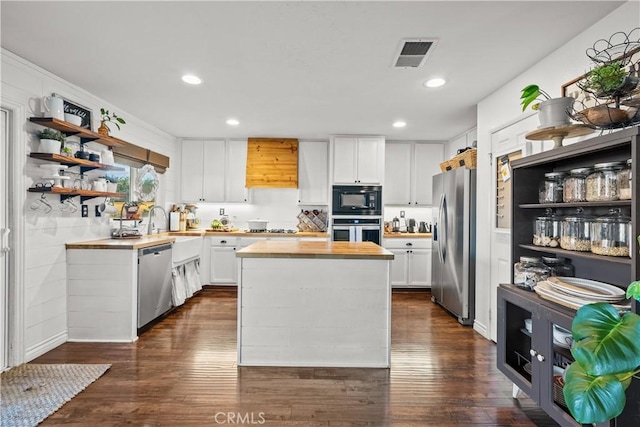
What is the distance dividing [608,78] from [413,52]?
120 cm

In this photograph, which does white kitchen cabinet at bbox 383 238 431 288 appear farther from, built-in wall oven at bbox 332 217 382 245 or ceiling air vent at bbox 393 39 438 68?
ceiling air vent at bbox 393 39 438 68

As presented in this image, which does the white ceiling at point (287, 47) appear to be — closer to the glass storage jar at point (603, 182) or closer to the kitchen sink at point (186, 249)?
the glass storage jar at point (603, 182)

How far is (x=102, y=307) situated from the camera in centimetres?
308

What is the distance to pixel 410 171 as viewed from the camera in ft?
17.9

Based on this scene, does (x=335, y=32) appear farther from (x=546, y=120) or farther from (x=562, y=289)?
(x=562, y=289)

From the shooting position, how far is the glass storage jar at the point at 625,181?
1.53 meters

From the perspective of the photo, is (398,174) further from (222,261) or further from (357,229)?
(222,261)

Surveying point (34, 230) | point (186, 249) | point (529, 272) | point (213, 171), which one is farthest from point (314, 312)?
point (213, 171)

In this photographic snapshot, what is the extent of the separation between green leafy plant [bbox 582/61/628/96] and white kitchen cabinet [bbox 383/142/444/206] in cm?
388

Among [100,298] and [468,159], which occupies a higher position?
[468,159]

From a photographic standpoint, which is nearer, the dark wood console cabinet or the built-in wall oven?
the dark wood console cabinet

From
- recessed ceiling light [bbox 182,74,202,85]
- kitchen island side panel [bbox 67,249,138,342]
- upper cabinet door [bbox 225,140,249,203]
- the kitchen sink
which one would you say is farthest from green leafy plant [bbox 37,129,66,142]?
upper cabinet door [bbox 225,140,249,203]

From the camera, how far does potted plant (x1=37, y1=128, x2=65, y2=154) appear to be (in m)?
2.69

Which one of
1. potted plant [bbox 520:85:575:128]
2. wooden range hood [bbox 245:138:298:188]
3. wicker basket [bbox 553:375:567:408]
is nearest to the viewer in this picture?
wicker basket [bbox 553:375:567:408]
